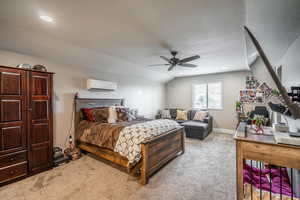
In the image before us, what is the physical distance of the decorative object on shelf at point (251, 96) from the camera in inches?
200

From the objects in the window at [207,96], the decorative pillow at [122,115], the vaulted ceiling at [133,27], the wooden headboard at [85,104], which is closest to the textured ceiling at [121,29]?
the vaulted ceiling at [133,27]

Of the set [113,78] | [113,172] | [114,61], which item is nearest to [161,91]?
[113,78]

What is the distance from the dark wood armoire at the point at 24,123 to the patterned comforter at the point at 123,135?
2.62ft

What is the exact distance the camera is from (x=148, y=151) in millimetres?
2379

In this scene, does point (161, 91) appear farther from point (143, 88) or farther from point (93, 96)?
point (93, 96)

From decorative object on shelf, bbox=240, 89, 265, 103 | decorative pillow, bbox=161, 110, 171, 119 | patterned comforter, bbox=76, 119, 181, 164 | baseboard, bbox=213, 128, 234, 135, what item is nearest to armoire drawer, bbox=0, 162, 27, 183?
patterned comforter, bbox=76, 119, 181, 164

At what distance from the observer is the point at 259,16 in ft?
6.01

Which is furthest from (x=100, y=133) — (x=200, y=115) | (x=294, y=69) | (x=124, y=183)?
(x=200, y=115)

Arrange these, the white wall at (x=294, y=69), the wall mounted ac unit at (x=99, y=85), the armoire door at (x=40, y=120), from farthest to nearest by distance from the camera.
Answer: the wall mounted ac unit at (x=99, y=85) → the armoire door at (x=40, y=120) → the white wall at (x=294, y=69)

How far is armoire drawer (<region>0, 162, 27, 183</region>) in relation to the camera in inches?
87.3

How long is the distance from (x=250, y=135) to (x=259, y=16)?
1.57m

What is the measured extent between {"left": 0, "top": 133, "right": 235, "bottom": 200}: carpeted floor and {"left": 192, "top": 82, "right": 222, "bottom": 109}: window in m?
3.32

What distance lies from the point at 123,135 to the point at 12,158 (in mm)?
1852

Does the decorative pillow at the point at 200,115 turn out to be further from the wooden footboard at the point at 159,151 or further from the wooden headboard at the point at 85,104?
the wooden headboard at the point at 85,104
